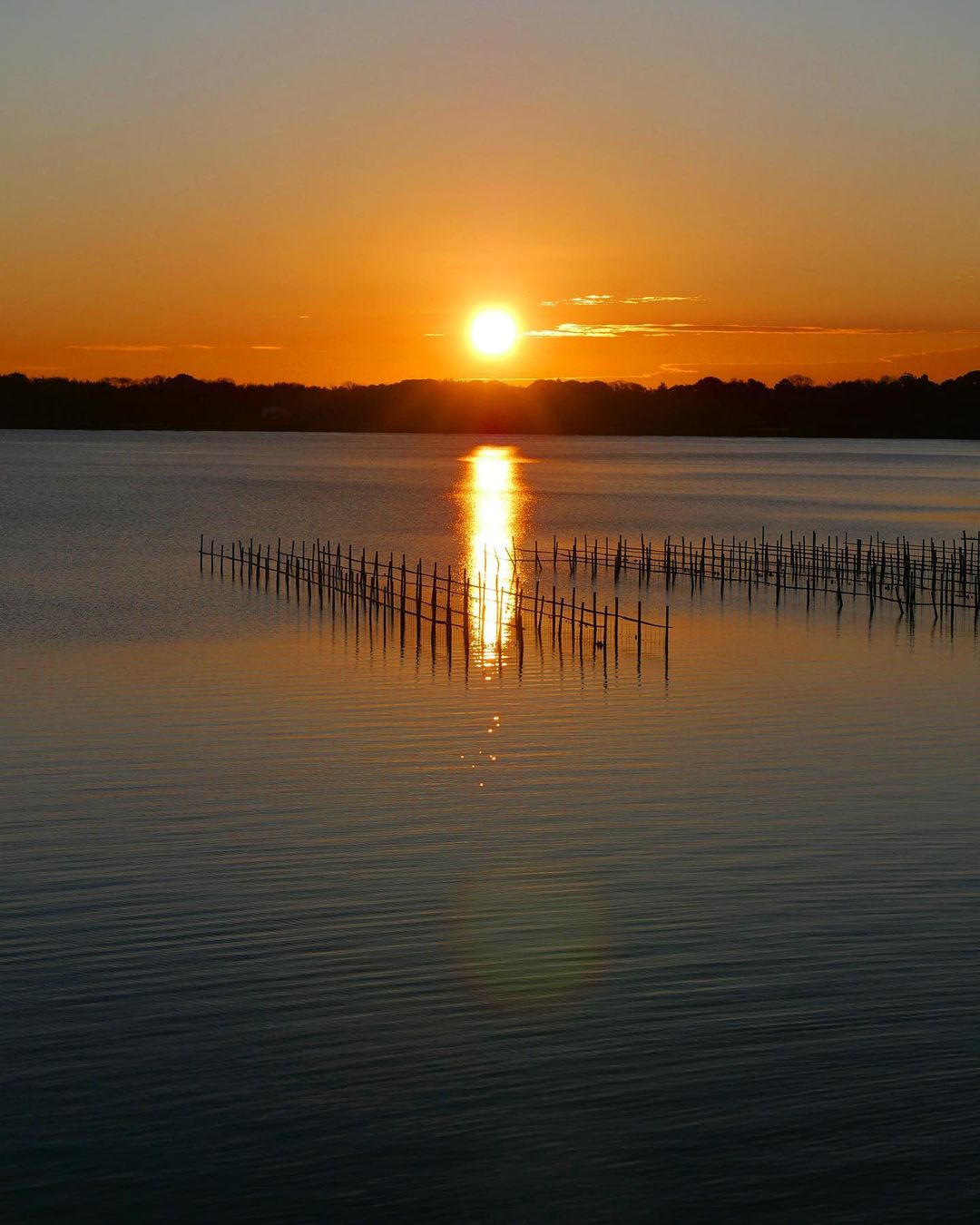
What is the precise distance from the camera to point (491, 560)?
3563 inches

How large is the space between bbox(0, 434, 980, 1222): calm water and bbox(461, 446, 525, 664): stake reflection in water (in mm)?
10872

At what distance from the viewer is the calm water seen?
13305 mm

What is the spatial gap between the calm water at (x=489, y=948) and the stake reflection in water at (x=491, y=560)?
35.7 ft

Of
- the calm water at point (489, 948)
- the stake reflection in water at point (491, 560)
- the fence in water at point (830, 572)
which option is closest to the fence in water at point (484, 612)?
the stake reflection in water at point (491, 560)

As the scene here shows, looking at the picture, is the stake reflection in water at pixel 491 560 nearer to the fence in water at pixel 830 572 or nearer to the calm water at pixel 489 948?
the fence in water at pixel 830 572

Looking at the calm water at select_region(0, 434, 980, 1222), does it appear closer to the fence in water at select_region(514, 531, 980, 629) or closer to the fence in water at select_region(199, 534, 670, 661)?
the fence in water at select_region(199, 534, 670, 661)

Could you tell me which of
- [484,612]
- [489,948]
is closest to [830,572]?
[484,612]

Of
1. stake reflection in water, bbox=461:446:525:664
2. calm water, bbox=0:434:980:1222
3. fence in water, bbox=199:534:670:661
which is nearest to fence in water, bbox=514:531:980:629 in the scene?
stake reflection in water, bbox=461:446:525:664

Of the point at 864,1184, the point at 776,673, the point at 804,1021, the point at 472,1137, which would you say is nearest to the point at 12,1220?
the point at 472,1137

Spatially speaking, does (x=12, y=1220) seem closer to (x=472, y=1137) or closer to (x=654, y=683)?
(x=472, y=1137)

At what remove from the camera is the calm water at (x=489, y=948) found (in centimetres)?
1330

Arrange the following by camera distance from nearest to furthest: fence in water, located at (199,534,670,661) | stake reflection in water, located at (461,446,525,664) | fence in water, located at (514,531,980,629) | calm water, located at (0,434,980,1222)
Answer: calm water, located at (0,434,980,1222), fence in water, located at (199,534,670,661), stake reflection in water, located at (461,446,525,664), fence in water, located at (514,531,980,629)

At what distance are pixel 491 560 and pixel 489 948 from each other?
72232 mm

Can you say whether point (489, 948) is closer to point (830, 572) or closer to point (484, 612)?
point (484, 612)
